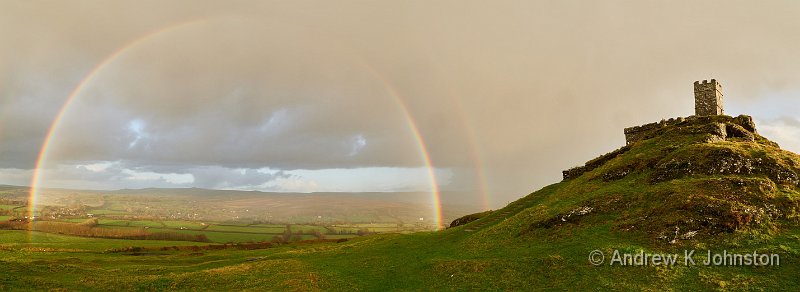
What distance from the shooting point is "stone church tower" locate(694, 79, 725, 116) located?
216ft

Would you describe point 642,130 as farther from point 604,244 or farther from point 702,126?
point 604,244

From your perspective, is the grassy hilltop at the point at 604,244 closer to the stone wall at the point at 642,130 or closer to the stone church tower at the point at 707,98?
the stone wall at the point at 642,130

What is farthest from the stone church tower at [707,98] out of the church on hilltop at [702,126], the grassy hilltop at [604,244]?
the grassy hilltop at [604,244]

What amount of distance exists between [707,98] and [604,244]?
48.0 meters

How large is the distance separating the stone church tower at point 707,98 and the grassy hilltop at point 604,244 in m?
13.3

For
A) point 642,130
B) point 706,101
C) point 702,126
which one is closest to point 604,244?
point 702,126

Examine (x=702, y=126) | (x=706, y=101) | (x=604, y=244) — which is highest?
(x=706, y=101)

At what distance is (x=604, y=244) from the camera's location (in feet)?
115

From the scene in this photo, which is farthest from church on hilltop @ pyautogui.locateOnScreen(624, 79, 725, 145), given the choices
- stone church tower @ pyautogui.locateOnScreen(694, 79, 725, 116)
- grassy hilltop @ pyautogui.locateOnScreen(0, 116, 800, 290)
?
grassy hilltop @ pyautogui.locateOnScreen(0, 116, 800, 290)

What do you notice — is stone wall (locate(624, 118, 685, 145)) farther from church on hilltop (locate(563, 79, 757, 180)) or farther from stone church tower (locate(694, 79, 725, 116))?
stone church tower (locate(694, 79, 725, 116))

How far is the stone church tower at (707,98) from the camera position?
216 feet

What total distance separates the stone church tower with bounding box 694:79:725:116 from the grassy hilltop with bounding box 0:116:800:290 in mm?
13321

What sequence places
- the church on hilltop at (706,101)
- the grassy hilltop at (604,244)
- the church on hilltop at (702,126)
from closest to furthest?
the grassy hilltop at (604,244), the church on hilltop at (702,126), the church on hilltop at (706,101)

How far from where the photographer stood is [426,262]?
4125cm
